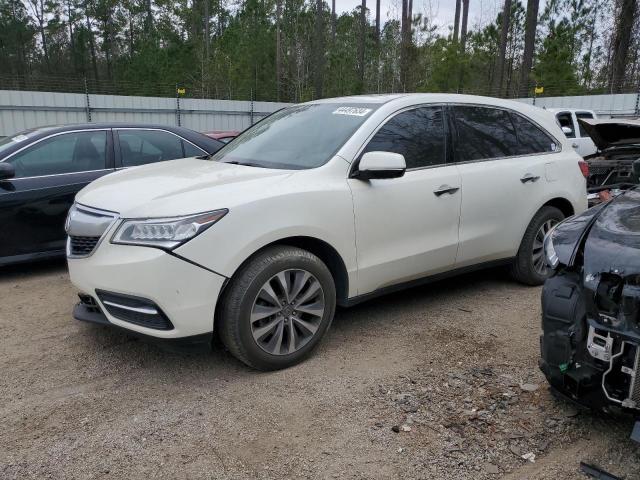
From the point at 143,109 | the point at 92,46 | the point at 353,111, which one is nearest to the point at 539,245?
the point at 353,111

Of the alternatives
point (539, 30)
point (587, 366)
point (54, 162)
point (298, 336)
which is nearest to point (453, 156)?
point (298, 336)

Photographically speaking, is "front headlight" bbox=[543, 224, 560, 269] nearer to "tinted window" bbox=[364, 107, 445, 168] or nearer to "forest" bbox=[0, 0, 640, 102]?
"tinted window" bbox=[364, 107, 445, 168]

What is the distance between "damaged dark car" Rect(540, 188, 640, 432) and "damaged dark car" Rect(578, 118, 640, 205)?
2.64 meters

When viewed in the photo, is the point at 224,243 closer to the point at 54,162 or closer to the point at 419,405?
the point at 419,405

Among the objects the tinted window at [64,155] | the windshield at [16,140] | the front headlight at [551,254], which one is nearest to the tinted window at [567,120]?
the tinted window at [64,155]

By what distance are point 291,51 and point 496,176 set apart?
33.0 meters

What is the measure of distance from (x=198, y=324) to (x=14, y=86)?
85.7ft

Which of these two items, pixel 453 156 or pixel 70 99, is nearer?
pixel 453 156

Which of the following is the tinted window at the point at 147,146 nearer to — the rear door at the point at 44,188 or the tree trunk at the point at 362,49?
the rear door at the point at 44,188

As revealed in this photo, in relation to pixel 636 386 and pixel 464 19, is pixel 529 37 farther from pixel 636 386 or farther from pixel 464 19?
pixel 636 386

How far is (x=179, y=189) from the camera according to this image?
3354 mm

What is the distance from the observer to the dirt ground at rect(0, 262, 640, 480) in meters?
2.60

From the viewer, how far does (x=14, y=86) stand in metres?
24.6

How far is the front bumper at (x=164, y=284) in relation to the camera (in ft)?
9.88
